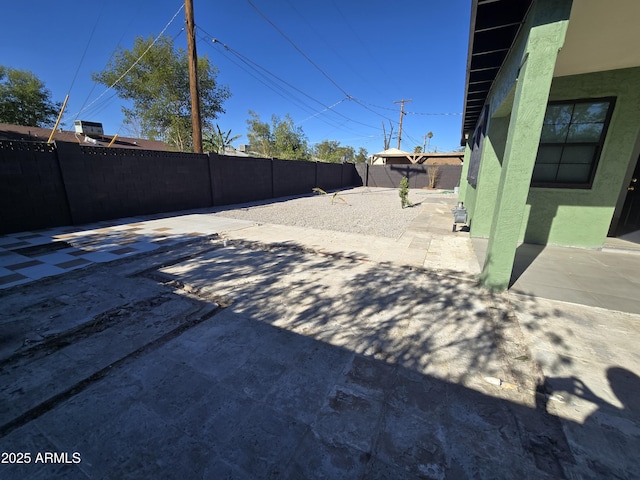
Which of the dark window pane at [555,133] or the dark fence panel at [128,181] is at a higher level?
the dark window pane at [555,133]

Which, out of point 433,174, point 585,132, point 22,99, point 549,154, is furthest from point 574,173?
point 22,99

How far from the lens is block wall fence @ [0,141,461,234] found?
18.3 feet

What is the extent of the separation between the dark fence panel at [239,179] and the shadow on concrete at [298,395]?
7.66m

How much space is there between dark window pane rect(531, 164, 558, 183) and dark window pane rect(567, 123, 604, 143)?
1.70 ft

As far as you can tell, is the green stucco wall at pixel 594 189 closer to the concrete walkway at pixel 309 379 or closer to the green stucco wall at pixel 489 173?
the green stucco wall at pixel 489 173

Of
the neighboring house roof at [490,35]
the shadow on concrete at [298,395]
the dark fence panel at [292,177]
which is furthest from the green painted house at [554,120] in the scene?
the dark fence panel at [292,177]

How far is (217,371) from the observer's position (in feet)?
6.47

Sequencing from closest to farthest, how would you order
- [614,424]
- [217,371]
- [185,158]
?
[614,424] < [217,371] < [185,158]

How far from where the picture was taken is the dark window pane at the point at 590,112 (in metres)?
4.50

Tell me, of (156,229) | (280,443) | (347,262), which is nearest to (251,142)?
(156,229)

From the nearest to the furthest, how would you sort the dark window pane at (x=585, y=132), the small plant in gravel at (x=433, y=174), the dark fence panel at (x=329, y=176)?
the dark window pane at (x=585, y=132)
the dark fence panel at (x=329, y=176)
the small plant in gravel at (x=433, y=174)

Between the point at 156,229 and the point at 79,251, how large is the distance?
181 centimetres

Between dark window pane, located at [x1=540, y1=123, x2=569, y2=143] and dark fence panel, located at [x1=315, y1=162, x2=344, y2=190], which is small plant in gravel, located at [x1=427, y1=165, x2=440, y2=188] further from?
dark window pane, located at [x1=540, y1=123, x2=569, y2=143]

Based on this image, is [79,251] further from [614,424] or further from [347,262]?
[614,424]
